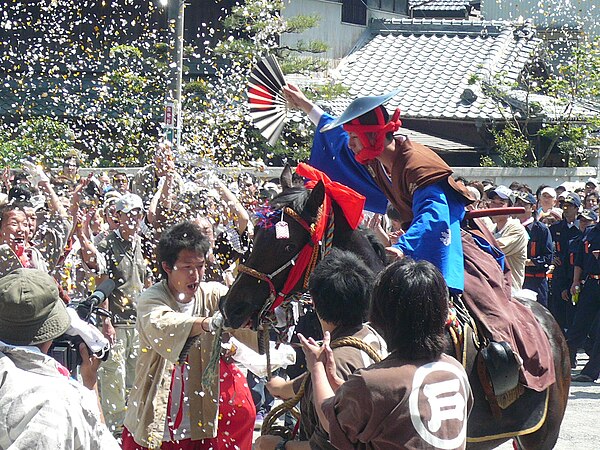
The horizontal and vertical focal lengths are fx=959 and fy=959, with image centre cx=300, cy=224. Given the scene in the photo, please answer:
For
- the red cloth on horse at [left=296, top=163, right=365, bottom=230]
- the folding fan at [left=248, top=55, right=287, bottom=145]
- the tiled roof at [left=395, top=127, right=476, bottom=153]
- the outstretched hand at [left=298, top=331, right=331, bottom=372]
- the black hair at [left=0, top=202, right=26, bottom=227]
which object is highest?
the folding fan at [left=248, top=55, right=287, bottom=145]

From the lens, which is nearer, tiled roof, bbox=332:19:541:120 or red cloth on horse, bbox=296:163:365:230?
red cloth on horse, bbox=296:163:365:230

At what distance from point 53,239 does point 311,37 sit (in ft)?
43.2

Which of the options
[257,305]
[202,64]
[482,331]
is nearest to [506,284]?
[482,331]

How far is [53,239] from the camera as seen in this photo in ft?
24.9

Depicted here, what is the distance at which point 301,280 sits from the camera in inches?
176

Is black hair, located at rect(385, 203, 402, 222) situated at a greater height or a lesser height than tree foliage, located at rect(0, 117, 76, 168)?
greater

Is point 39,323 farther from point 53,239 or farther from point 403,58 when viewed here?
point 403,58

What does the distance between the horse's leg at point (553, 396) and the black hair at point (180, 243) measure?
1.92m

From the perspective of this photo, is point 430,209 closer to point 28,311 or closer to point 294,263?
point 294,263

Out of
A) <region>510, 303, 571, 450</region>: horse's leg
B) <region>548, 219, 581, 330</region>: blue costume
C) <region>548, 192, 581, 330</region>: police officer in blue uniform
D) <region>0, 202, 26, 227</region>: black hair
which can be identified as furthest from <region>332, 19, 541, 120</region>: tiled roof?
<region>510, 303, 571, 450</region>: horse's leg

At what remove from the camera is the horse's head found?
14.3ft

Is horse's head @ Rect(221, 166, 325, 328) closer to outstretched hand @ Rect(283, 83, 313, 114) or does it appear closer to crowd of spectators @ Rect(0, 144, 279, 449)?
crowd of spectators @ Rect(0, 144, 279, 449)

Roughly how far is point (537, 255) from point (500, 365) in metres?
7.08

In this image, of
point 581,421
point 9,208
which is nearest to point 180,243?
point 9,208
